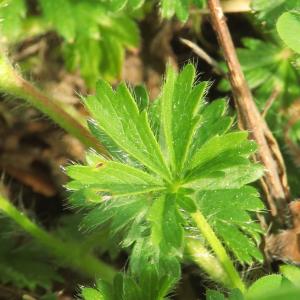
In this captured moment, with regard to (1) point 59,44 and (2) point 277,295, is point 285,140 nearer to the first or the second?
(1) point 59,44

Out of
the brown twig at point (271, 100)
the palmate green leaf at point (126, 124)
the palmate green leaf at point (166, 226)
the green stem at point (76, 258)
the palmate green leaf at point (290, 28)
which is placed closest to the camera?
the palmate green leaf at point (166, 226)

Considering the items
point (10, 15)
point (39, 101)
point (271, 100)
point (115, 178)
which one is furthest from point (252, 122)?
point (10, 15)

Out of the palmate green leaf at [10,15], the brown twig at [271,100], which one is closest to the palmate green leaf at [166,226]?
the brown twig at [271,100]

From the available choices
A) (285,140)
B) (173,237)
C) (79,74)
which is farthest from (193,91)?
(79,74)

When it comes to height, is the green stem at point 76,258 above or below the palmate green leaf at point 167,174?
below

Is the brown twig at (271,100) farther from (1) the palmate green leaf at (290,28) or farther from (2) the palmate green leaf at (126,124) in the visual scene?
(2) the palmate green leaf at (126,124)
